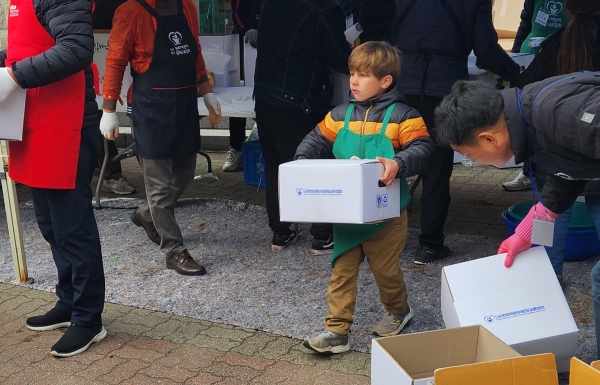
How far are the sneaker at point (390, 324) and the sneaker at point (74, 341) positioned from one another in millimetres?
1453

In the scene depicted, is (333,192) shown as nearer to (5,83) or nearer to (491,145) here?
(491,145)

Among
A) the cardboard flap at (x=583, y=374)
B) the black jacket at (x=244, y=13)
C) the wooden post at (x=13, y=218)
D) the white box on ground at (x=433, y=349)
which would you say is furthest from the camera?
the black jacket at (x=244, y=13)

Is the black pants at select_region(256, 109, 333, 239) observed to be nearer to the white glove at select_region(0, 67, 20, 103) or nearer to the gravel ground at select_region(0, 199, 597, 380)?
the gravel ground at select_region(0, 199, 597, 380)

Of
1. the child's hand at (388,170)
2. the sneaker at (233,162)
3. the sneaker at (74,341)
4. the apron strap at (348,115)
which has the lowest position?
the sneaker at (233,162)

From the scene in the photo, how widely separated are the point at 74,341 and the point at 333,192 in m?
1.58

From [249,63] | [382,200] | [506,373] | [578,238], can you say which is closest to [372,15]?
[249,63]

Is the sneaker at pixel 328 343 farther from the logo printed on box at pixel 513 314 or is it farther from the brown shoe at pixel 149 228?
the brown shoe at pixel 149 228

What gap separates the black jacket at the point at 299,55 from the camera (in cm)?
462

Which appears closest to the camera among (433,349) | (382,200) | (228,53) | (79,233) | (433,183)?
(433,349)

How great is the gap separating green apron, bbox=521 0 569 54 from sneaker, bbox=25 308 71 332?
14.1 feet

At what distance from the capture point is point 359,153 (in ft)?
11.6

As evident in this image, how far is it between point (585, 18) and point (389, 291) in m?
2.16

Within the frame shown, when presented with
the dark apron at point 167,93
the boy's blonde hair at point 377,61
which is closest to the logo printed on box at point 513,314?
the boy's blonde hair at point 377,61

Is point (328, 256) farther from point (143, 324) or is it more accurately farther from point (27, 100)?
point (27, 100)
